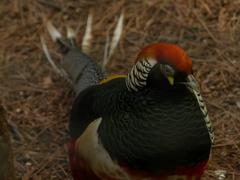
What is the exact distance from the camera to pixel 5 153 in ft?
11.0

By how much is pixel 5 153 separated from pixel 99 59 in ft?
6.49

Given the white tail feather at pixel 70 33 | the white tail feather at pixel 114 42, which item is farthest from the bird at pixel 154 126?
the white tail feather at pixel 70 33

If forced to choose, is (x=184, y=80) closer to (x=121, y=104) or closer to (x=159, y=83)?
(x=159, y=83)

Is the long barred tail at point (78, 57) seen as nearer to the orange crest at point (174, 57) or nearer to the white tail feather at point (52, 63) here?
the white tail feather at point (52, 63)

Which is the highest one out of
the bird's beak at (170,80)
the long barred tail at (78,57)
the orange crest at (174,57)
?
the orange crest at (174,57)

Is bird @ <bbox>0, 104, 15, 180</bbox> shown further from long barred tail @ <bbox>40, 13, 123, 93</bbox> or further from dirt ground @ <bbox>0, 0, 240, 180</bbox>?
long barred tail @ <bbox>40, 13, 123, 93</bbox>

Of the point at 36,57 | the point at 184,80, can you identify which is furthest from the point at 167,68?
the point at 36,57

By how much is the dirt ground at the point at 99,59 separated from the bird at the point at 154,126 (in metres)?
0.92

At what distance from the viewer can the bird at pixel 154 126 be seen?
3.12 m

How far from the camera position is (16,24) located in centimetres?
559

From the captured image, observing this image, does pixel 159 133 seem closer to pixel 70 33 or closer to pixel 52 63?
pixel 52 63

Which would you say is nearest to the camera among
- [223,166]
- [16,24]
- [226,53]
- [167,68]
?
[167,68]

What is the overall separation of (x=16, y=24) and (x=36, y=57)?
47 cm

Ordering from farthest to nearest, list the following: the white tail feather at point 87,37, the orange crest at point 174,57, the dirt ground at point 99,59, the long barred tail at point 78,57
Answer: the white tail feather at point 87,37 < the long barred tail at point 78,57 < the dirt ground at point 99,59 < the orange crest at point 174,57
